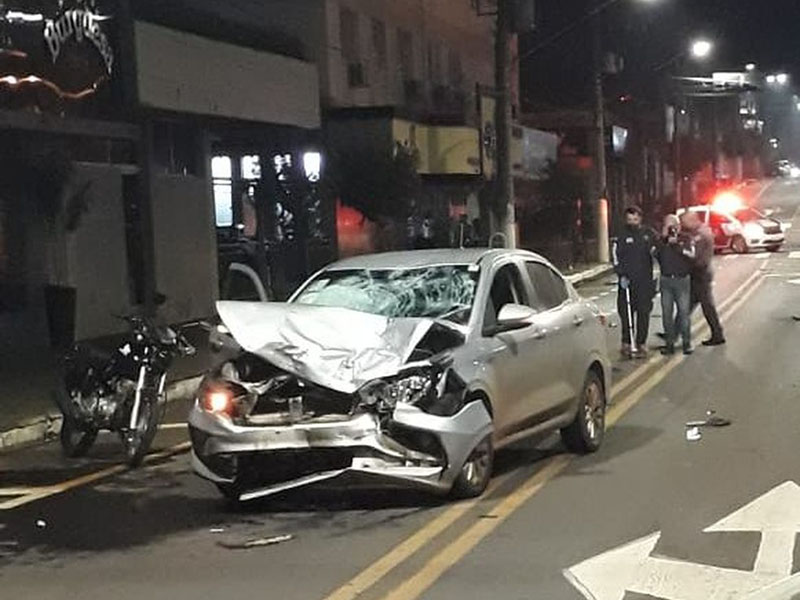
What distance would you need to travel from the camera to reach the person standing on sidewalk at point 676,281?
58.4 ft

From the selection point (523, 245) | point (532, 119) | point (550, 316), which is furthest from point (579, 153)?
point (550, 316)

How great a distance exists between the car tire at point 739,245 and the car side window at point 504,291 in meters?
33.8

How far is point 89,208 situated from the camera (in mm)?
21531

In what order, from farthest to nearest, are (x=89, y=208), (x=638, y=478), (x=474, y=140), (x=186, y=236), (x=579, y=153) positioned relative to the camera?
(x=579, y=153) < (x=474, y=140) < (x=186, y=236) < (x=89, y=208) < (x=638, y=478)

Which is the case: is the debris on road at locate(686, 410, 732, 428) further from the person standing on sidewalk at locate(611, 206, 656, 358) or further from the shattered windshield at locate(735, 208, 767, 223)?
the shattered windshield at locate(735, 208, 767, 223)

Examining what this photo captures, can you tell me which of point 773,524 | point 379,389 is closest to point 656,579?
point 773,524

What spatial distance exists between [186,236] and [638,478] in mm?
15639

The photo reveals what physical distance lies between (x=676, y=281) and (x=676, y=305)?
353 millimetres

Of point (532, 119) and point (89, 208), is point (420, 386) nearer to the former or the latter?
point (89, 208)

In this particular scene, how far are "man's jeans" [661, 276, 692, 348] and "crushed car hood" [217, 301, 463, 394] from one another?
886cm

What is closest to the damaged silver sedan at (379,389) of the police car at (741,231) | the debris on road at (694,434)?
the debris on road at (694,434)

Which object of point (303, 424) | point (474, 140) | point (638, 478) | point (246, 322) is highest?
point (474, 140)

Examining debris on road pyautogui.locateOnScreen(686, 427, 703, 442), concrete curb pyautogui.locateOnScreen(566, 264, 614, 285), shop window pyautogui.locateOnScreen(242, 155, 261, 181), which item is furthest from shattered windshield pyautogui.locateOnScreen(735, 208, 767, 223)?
debris on road pyautogui.locateOnScreen(686, 427, 703, 442)

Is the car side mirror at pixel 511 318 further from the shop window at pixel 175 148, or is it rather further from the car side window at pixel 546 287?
the shop window at pixel 175 148
